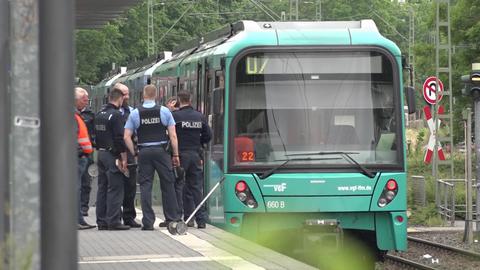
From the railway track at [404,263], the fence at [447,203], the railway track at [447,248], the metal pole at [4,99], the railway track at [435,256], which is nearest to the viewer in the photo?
the metal pole at [4,99]

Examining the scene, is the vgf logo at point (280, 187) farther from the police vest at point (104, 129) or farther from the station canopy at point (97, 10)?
the station canopy at point (97, 10)

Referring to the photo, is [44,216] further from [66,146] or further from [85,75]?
[85,75]

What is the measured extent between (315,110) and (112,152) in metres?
2.51

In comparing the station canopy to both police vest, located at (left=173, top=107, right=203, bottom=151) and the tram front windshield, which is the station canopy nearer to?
police vest, located at (left=173, top=107, right=203, bottom=151)

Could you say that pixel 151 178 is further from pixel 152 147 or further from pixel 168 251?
pixel 168 251

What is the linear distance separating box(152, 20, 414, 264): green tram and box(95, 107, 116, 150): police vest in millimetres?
1329

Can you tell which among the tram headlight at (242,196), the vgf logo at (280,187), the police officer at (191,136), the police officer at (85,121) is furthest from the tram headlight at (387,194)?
the police officer at (85,121)

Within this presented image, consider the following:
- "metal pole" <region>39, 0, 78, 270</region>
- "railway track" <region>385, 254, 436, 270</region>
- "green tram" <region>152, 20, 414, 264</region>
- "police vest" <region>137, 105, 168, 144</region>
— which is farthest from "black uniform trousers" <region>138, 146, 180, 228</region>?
"metal pole" <region>39, 0, 78, 270</region>

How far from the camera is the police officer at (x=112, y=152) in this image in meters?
14.2

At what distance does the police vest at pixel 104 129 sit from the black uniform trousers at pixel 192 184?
1.01 metres

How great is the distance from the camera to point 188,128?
14.9 metres

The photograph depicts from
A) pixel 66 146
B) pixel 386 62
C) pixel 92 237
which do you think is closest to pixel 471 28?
pixel 386 62

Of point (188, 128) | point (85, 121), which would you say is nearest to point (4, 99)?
point (188, 128)

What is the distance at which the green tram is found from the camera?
14.2m
